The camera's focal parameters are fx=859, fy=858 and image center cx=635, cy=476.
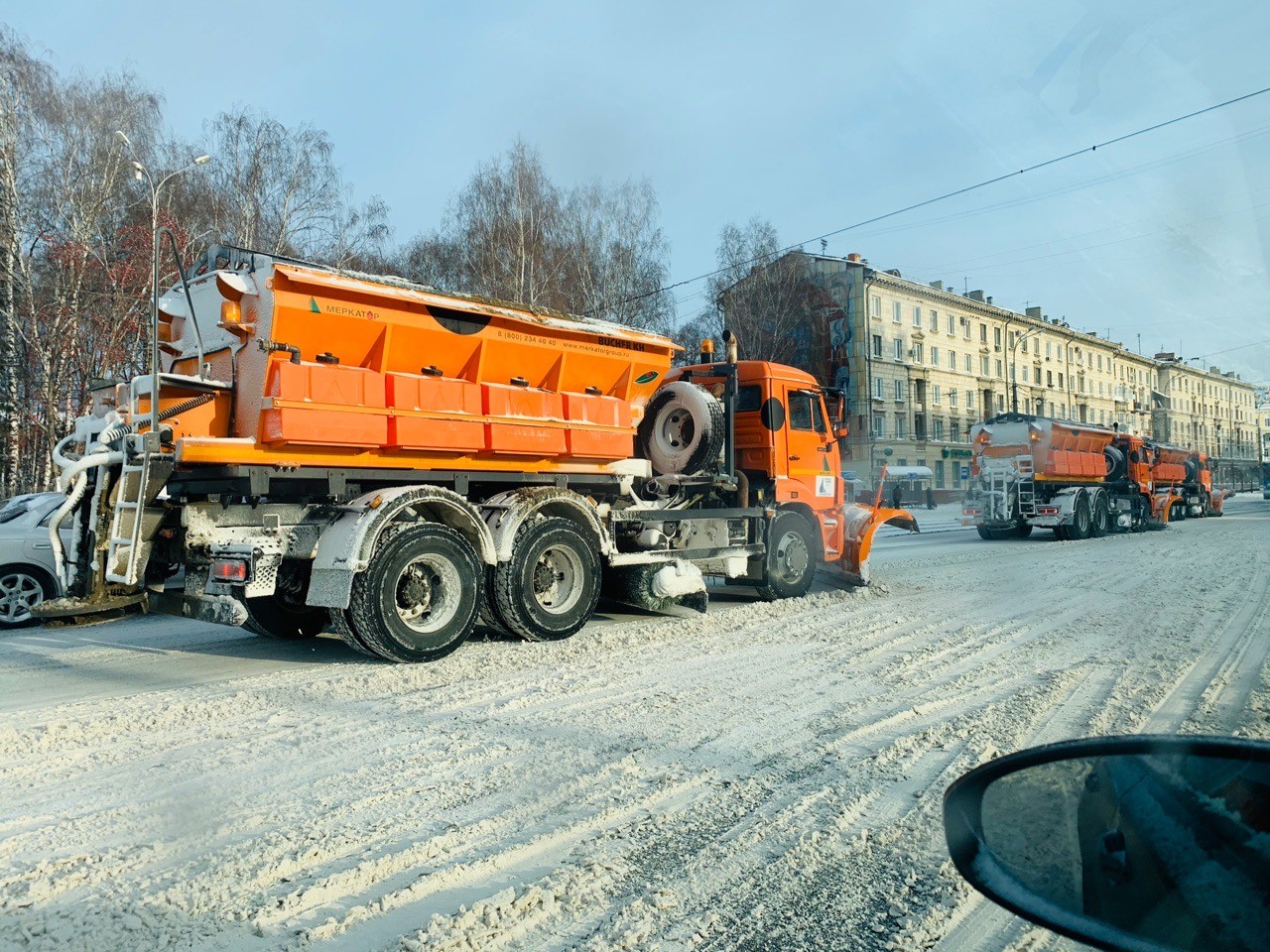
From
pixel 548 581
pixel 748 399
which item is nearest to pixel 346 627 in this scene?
pixel 548 581

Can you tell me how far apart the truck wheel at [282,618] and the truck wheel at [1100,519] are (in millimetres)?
20542

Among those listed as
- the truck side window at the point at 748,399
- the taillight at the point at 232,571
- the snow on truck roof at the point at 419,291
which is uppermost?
the snow on truck roof at the point at 419,291

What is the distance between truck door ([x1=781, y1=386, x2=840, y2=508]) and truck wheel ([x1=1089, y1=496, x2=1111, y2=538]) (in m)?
14.7

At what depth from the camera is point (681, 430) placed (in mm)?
9891

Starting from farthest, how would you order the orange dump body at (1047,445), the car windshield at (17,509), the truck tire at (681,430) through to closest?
the orange dump body at (1047,445)
the truck tire at (681,430)
the car windshield at (17,509)

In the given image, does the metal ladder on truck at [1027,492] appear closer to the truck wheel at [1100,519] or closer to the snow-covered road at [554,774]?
the truck wheel at [1100,519]

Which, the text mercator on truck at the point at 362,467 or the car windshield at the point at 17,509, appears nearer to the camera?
the text mercator on truck at the point at 362,467

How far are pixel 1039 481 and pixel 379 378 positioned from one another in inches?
763

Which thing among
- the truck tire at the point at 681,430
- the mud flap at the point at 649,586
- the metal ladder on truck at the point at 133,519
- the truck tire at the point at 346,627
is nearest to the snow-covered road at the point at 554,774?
the truck tire at the point at 346,627

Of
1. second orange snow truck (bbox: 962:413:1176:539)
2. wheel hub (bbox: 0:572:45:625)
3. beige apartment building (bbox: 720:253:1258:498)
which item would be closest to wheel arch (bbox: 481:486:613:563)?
wheel hub (bbox: 0:572:45:625)

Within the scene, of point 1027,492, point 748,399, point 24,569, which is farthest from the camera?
point 1027,492

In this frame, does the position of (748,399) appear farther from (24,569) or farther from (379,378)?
(24,569)

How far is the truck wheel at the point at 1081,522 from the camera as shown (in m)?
21.6

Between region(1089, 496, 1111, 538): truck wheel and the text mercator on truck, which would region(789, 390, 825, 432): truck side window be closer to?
the text mercator on truck
